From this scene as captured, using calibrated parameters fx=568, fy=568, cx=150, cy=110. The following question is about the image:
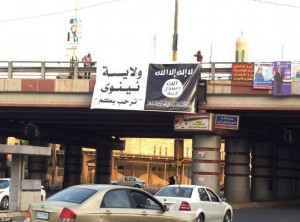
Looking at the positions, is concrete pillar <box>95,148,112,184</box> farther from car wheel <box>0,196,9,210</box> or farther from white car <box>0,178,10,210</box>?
car wheel <box>0,196,9,210</box>

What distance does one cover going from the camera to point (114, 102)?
97.5ft

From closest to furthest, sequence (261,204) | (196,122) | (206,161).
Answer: (196,122), (206,161), (261,204)

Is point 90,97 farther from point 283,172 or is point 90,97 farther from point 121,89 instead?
point 283,172

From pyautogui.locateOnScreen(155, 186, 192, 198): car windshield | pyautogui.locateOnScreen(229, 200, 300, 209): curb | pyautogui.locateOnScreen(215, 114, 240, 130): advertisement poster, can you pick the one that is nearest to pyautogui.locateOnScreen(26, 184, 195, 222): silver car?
pyautogui.locateOnScreen(155, 186, 192, 198): car windshield

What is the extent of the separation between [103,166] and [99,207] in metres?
46.5

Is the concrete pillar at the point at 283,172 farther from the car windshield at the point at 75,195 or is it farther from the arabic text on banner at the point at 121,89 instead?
the car windshield at the point at 75,195

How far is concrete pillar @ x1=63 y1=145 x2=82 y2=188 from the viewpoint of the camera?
5481 centimetres

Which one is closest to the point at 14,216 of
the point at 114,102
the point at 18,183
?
the point at 18,183

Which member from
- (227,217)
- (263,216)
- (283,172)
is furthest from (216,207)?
(283,172)

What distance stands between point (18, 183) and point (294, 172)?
104ft

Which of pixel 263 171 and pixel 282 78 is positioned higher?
pixel 282 78

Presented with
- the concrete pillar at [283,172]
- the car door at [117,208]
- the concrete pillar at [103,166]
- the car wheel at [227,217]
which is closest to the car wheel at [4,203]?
the car wheel at [227,217]

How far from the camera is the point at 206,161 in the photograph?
101 ft

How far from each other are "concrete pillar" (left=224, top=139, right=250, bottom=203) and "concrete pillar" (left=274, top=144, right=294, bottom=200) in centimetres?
828
